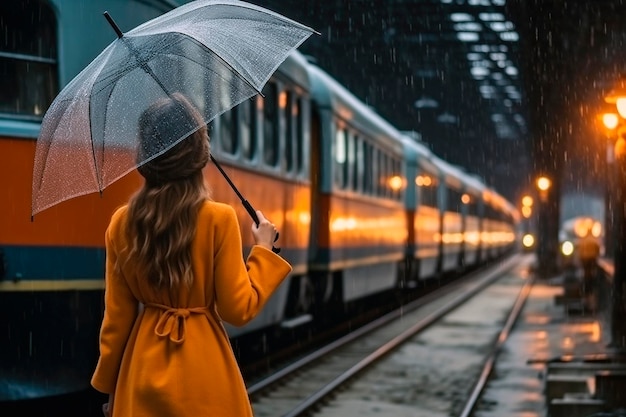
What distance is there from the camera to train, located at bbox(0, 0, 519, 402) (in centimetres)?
717

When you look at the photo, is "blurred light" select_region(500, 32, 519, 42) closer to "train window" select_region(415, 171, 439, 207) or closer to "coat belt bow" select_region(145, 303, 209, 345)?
"train window" select_region(415, 171, 439, 207)

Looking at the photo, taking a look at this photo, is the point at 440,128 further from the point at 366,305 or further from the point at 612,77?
the point at 612,77

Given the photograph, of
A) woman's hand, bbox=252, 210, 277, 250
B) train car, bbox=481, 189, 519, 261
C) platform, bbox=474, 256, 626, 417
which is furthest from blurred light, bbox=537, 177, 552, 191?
woman's hand, bbox=252, 210, 277, 250

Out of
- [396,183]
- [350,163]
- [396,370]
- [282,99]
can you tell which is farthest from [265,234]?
[396,183]

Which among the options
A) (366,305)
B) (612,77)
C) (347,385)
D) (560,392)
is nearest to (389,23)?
(612,77)

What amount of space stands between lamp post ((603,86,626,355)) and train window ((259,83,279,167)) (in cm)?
331

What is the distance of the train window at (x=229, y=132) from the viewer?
952 cm

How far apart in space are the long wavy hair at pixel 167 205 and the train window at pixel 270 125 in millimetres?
A: 7416

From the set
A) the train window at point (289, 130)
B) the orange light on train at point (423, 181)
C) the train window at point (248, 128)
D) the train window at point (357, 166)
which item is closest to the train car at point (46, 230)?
the train window at point (248, 128)

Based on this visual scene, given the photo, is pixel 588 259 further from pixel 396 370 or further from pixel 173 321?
pixel 173 321

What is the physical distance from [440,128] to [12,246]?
98.5 ft

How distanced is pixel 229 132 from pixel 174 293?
6.19m

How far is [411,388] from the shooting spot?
11.6 metres

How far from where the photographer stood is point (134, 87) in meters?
4.47
